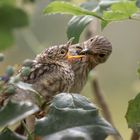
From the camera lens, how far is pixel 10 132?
0.70 meters

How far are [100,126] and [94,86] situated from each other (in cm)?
110

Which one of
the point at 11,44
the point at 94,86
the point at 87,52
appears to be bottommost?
the point at 94,86

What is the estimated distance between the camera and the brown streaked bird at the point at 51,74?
87 centimetres

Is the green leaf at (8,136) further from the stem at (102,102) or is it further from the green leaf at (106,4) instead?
the stem at (102,102)

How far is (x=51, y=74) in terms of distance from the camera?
0.98 meters

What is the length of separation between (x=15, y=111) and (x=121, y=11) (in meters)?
0.28

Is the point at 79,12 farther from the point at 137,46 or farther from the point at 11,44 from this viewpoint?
the point at 137,46

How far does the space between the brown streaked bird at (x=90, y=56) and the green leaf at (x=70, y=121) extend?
2.81ft

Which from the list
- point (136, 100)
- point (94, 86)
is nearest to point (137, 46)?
point (94, 86)

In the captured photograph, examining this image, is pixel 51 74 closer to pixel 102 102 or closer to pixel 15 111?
pixel 15 111

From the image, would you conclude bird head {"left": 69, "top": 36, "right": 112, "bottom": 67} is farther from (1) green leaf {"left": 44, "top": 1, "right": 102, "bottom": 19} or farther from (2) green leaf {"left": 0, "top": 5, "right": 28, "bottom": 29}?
(2) green leaf {"left": 0, "top": 5, "right": 28, "bottom": 29}

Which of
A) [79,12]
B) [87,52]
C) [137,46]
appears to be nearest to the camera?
[79,12]

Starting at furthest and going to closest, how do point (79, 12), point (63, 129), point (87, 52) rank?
point (87, 52), point (79, 12), point (63, 129)

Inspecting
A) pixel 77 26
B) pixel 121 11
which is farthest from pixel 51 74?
pixel 121 11
